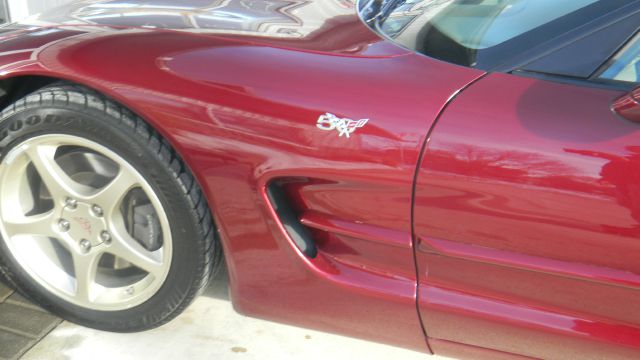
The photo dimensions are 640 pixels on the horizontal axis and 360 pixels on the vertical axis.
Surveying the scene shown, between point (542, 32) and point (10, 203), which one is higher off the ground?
point (542, 32)

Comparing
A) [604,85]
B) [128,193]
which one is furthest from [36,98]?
[604,85]

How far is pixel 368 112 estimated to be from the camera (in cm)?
A: 174

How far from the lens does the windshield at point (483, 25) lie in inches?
71.2

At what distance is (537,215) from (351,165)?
434 millimetres

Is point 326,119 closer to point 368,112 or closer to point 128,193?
point 368,112

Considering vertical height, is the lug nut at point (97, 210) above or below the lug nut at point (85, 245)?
above

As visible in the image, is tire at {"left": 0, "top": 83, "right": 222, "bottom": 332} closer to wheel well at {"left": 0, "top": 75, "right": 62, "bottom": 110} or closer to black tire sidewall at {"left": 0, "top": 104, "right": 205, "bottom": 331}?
black tire sidewall at {"left": 0, "top": 104, "right": 205, "bottom": 331}

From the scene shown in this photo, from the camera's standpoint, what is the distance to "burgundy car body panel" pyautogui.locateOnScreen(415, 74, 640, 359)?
1.57m

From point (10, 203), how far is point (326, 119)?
1155 mm

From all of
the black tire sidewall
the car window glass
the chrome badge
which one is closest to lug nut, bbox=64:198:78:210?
the black tire sidewall

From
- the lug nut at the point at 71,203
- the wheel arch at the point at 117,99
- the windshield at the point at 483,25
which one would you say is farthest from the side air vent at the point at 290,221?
the lug nut at the point at 71,203

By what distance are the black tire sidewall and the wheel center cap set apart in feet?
0.78

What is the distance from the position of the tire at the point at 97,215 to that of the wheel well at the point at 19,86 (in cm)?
12

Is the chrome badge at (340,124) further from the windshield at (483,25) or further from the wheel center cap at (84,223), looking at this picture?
the wheel center cap at (84,223)
